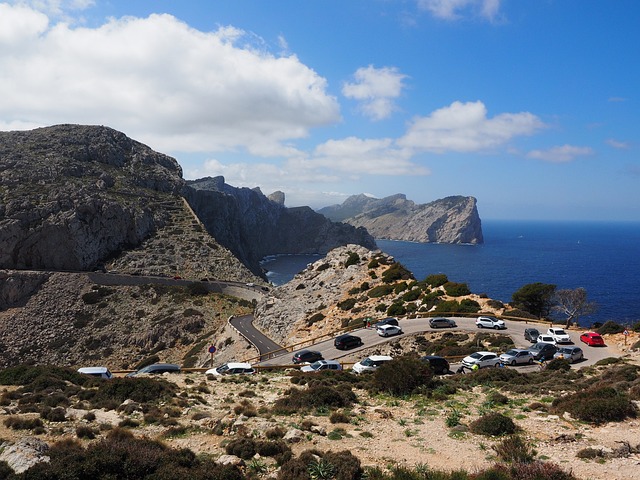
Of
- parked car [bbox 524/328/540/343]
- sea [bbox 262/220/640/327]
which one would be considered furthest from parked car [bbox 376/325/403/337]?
sea [bbox 262/220/640/327]

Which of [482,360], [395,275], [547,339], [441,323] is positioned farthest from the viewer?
[395,275]

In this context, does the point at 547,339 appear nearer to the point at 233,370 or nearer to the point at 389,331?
the point at 389,331

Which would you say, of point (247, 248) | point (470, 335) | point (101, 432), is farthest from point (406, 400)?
point (247, 248)

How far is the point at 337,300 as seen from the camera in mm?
54406

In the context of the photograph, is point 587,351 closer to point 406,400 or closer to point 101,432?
point 406,400

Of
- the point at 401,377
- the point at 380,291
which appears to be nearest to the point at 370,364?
the point at 401,377

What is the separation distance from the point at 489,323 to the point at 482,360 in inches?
477

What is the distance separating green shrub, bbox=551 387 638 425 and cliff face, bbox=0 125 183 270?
90448 mm

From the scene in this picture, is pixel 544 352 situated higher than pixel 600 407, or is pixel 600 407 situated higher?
pixel 600 407

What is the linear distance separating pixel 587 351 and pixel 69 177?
359 ft

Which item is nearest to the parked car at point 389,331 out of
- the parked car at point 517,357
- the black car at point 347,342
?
the black car at point 347,342

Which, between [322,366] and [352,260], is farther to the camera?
[352,260]

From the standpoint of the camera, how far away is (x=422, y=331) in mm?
38906

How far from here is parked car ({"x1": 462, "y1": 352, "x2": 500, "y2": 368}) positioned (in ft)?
93.6
